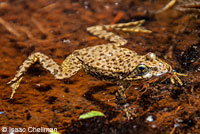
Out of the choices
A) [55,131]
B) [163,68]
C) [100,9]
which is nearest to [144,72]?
[163,68]

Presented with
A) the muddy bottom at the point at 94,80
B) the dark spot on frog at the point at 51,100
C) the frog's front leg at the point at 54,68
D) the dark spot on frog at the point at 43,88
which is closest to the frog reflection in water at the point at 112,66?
the frog's front leg at the point at 54,68

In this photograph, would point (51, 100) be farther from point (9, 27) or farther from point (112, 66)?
point (9, 27)

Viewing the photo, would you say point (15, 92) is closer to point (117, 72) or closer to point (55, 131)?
point (55, 131)

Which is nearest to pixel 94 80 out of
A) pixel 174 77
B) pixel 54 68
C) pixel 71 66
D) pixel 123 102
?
pixel 71 66

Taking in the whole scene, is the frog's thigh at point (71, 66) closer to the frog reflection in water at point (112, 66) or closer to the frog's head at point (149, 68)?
the frog reflection in water at point (112, 66)

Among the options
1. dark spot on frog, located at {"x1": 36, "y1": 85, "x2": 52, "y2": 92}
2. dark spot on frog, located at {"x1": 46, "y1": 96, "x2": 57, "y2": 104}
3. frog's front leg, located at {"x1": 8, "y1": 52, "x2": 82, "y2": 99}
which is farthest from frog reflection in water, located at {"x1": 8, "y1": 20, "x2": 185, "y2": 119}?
dark spot on frog, located at {"x1": 46, "y1": 96, "x2": 57, "y2": 104}

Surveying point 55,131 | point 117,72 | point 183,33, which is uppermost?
point 183,33

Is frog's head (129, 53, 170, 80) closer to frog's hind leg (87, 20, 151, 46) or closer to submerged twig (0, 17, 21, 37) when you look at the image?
frog's hind leg (87, 20, 151, 46)
